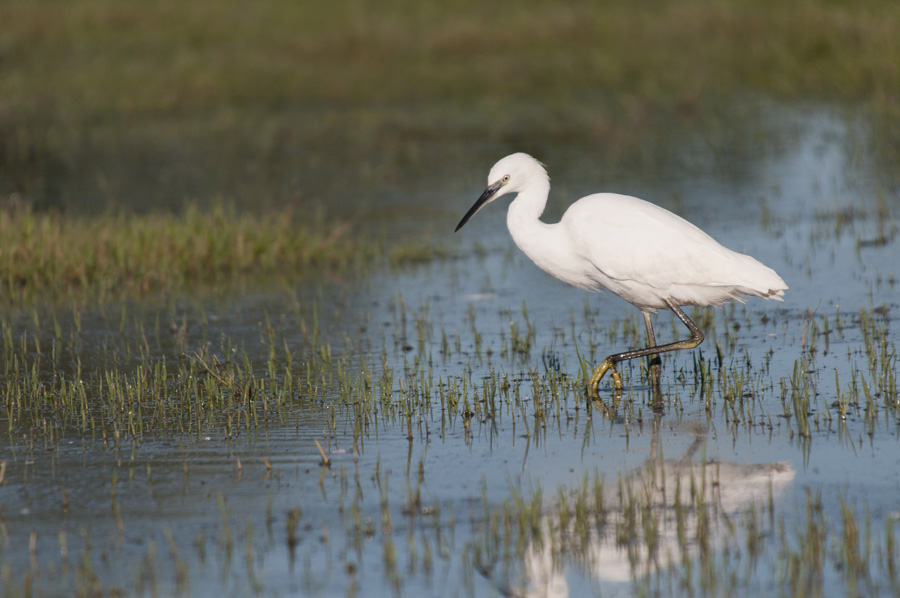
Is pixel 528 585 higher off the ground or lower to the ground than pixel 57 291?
lower

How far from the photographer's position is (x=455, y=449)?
20.0 ft

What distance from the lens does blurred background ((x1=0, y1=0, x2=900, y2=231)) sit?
1658 centimetres

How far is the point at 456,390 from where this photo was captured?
677 cm

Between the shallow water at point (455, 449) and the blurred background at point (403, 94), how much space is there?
4.67 m

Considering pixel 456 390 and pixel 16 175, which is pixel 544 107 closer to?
pixel 16 175

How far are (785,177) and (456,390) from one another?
31.6ft

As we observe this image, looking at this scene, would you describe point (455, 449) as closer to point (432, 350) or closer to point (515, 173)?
point (515, 173)

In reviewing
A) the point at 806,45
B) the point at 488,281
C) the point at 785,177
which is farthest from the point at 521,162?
the point at 806,45

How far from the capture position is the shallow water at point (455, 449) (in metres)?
4.58

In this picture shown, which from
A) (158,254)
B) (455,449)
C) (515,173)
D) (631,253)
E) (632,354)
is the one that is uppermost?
(515,173)

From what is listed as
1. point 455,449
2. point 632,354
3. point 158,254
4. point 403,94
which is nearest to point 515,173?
point 632,354

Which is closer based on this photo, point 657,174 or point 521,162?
point 521,162

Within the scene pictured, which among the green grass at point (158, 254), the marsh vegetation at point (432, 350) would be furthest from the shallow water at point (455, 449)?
Result: the green grass at point (158, 254)

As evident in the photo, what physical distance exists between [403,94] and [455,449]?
1807 centimetres
